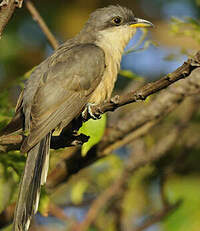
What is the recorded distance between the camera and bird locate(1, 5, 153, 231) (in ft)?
12.5

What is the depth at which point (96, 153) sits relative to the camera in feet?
17.1

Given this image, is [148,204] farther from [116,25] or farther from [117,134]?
[116,25]

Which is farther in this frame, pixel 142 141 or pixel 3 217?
pixel 142 141

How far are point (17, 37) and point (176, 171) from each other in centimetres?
346

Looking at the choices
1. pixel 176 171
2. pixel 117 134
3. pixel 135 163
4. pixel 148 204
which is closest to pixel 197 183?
pixel 176 171

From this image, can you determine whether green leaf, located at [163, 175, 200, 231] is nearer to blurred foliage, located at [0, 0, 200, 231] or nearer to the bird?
blurred foliage, located at [0, 0, 200, 231]

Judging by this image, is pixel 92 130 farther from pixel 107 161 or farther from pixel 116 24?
pixel 107 161

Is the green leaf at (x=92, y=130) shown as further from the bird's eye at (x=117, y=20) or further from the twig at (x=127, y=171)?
the bird's eye at (x=117, y=20)

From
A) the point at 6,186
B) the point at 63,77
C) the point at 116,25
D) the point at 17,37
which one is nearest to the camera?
the point at 6,186

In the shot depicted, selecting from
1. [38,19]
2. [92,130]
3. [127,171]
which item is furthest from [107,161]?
[92,130]

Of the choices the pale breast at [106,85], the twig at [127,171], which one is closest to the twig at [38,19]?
the pale breast at [106,85]

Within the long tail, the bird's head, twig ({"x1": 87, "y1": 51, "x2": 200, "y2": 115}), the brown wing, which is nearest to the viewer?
Result: twig ({"x1": 87, "y1": 51, "x2": 200, "y2": 115})

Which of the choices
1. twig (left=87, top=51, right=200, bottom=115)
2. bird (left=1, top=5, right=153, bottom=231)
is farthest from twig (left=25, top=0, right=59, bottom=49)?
twig (left=87, top=51, right=200, bottom=115)

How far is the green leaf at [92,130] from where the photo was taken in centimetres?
392
